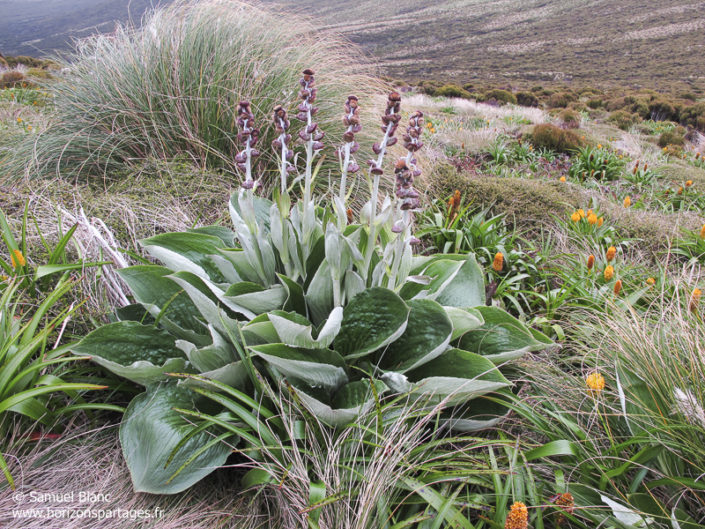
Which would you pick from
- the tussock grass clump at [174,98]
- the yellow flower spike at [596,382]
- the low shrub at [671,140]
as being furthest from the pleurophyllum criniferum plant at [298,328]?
the low shrub at [671,140]

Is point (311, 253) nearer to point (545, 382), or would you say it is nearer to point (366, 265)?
point (366, 265)

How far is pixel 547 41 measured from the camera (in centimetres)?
4931

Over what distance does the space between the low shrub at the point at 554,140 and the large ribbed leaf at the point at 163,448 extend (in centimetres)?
800

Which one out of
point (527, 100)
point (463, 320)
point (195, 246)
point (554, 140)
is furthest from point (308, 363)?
point (527, 100)

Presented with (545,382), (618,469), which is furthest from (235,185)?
(618,469)

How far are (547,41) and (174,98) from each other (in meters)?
58.0

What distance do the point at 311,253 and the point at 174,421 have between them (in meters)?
0.81

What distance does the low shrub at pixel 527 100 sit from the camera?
2233cm

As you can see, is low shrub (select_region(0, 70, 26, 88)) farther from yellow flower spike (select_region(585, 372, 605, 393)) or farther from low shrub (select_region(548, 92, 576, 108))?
low shrub (select_region(548, 92, 576, 108))

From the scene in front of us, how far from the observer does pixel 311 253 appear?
5.84 feet

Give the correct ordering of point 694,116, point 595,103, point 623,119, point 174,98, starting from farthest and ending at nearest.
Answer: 1. point 595,103
2. point 694,116
3. point 623,119
4. point 174,98

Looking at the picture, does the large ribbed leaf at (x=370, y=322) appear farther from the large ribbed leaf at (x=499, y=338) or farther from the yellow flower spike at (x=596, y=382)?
the yellow flower spike at (x=596, y=382)

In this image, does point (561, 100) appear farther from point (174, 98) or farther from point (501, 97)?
point (174, 98)

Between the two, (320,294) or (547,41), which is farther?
(547,41)
